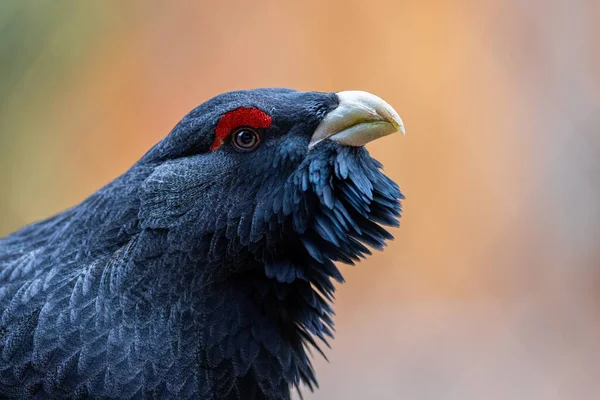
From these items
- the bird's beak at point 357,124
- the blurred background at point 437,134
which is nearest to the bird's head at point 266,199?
the bird's beak at point 357,124

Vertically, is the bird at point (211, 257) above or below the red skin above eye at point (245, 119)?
below

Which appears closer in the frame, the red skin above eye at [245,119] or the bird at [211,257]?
the bird at [211,257]

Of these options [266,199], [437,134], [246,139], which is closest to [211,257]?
[266,199]

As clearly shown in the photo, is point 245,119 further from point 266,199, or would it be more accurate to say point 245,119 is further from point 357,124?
point 357,124

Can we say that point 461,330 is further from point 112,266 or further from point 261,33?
point 112,266

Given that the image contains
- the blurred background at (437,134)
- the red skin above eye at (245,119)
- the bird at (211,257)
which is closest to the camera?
the bird at (211,257)

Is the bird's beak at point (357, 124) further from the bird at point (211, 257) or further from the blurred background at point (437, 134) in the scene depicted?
the blurred background at point (437, 134)
